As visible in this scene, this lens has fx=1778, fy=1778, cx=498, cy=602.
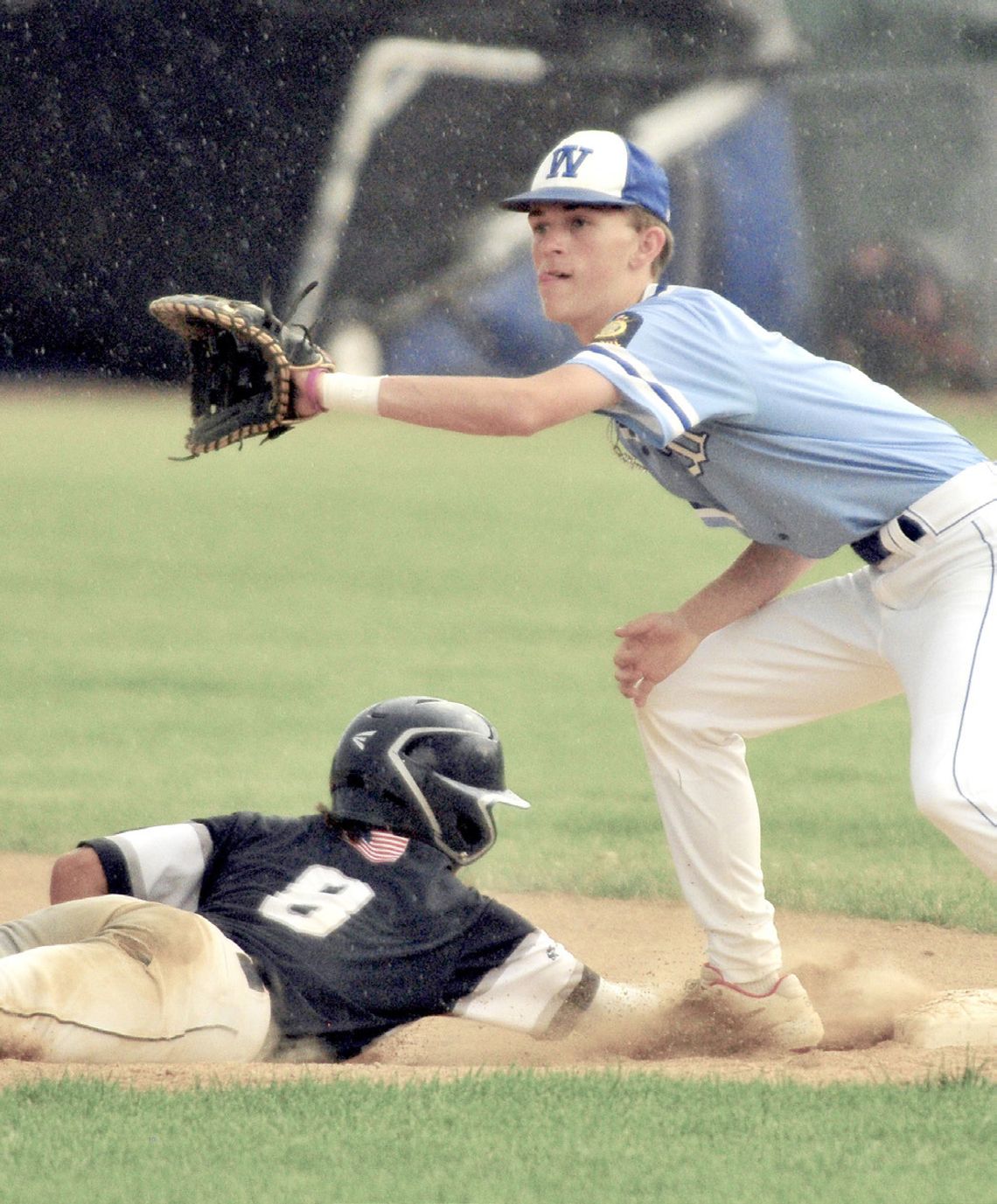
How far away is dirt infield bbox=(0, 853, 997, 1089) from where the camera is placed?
3.00 m

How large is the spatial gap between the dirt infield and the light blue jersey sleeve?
3.46 feet

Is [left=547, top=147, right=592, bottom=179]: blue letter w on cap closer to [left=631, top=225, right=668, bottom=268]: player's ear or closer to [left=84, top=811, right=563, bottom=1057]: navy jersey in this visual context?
[left=631, top=225, right=668, bottom=268]: player's ear

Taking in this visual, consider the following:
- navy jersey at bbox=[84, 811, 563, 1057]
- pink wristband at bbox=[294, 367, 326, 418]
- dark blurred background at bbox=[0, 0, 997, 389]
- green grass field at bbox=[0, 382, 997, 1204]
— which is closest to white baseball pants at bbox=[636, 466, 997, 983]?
navy jersey at bbox=[84, 811, 563, 1057]

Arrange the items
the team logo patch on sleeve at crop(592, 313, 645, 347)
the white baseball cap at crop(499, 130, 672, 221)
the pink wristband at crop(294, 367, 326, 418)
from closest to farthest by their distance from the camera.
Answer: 1. the pink wristband at crop(294, 367, 326, 418)
2. the team logo patch on sleeve at crop(592, 313, 645, 347)
3. the white baseball cap at crop(499, 130, 672, 221)

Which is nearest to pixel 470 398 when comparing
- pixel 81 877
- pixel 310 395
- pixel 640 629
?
pixel 310 395

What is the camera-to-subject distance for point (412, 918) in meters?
3.36

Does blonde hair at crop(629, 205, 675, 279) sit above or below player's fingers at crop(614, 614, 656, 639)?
above

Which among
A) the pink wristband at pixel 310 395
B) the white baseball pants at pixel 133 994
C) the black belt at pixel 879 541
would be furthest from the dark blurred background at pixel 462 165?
the white baseball pants at pixel 133 994

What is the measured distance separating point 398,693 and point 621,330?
460 centimetres

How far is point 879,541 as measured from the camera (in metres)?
3.51

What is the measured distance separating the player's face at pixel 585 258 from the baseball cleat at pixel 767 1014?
4.81 ft

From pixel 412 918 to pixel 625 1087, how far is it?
626 millimetres

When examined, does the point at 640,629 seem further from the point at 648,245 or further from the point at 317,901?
the point at 317,901

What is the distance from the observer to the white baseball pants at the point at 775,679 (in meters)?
3.44
